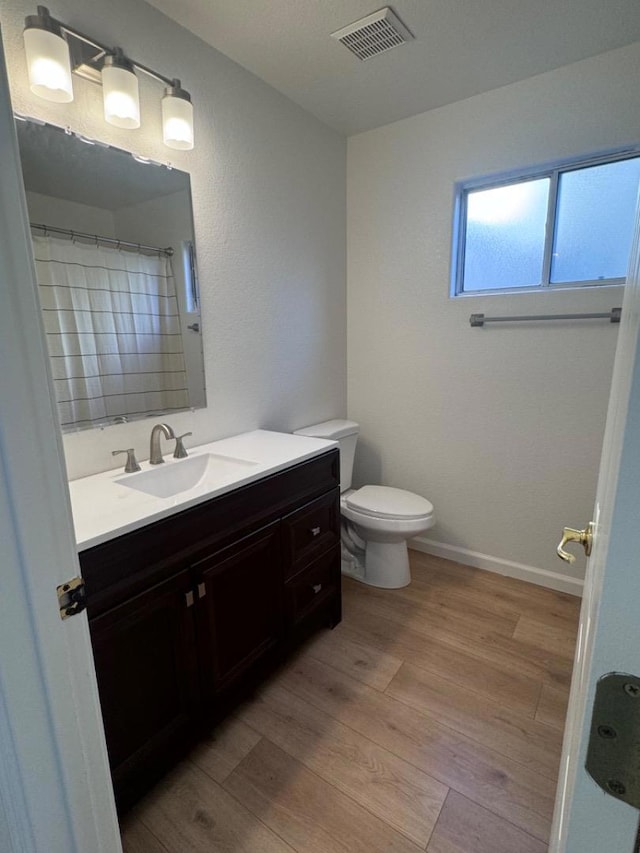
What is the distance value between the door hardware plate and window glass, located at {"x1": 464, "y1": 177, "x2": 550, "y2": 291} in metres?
2.19

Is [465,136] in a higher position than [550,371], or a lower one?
higher

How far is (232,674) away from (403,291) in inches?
81.8

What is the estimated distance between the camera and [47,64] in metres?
1.15

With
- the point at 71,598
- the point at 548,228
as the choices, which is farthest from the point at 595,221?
the point at 71,598

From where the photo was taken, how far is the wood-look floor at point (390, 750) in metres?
1.16

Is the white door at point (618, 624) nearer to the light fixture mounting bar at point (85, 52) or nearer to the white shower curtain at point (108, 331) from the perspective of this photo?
the white shower curtain at point (108, 331)

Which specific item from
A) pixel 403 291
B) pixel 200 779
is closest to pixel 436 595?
pixel 200 779

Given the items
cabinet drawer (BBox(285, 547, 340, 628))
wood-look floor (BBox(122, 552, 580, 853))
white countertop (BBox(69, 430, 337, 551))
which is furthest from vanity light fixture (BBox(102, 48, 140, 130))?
wood-look floor (BBox(122, 552, 580, 853))

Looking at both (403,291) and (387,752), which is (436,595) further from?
(403,291)

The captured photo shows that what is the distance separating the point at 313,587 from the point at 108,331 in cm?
128

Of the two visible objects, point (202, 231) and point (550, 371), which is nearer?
point (202, 231)

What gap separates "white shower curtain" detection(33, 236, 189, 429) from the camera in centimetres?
133

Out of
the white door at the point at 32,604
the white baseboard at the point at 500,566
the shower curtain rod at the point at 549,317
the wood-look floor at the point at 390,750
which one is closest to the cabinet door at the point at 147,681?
the wood-look floor at the point at 390,750

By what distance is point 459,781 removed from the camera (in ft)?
4.23
